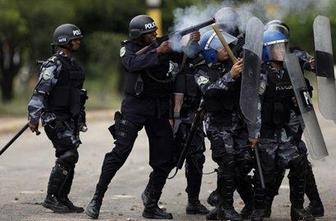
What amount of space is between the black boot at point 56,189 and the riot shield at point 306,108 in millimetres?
2483

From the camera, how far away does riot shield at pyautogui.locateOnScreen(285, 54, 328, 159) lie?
7773mm

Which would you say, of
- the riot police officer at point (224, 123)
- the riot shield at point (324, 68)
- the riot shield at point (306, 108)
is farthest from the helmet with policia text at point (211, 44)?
the riot shield at point (324, 68)

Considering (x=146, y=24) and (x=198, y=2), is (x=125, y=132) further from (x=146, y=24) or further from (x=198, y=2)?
(x=198, y=2)

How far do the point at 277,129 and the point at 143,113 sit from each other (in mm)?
1264

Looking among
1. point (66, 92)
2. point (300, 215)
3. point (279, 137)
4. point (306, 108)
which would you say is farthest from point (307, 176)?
point (66, 92)

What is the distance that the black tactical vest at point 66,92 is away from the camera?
878 cm

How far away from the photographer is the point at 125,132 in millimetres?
8328

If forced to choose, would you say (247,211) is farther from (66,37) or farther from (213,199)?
(66,37)

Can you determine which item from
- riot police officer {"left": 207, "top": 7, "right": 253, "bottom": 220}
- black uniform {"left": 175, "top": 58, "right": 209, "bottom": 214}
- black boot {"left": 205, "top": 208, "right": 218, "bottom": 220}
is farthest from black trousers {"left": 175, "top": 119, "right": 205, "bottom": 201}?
black boot {"left": 205, "top": 208, "right": 218, "bottom": 220}

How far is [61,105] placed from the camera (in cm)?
879

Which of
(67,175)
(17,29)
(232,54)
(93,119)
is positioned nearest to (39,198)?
(67,175)

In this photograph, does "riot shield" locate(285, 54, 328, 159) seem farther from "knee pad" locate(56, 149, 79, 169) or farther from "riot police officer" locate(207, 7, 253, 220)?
"knee pad" locate(56, 149, 79, 169)

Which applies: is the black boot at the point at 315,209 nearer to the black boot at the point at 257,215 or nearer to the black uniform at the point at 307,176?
the black uniform at the point at 307,176

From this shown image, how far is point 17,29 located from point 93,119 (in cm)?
354
